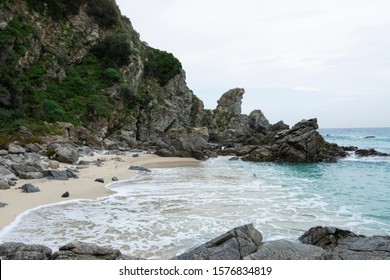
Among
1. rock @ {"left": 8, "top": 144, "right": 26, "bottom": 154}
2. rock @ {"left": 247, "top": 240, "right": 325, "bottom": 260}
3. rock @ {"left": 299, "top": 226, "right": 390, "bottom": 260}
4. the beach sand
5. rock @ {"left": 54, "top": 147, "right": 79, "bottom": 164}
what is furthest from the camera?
rock @ {"left": 54, "top": 147, "right": 79, "bottom": 164}

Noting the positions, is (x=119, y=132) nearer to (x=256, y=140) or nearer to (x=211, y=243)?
(x=256, y=140)

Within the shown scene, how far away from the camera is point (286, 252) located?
21.6ft

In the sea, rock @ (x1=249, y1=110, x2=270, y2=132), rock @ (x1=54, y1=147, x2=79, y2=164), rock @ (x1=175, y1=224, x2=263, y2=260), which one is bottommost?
the sea

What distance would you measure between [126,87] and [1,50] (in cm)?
1566

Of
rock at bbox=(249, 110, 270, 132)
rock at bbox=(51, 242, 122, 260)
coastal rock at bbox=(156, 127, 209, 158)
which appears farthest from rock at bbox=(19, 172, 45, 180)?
rock at bbox=(249, 110, 270, 132)

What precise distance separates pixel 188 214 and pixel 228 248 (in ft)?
14.9

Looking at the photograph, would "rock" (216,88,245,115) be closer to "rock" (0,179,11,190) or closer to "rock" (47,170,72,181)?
"rock" (47,170,72,181)

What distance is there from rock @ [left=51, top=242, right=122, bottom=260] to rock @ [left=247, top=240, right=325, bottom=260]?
2.72 m

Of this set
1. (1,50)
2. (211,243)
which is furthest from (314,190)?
(1,50)

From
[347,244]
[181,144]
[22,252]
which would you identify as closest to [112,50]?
[181,144]

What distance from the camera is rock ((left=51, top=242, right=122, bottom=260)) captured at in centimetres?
593

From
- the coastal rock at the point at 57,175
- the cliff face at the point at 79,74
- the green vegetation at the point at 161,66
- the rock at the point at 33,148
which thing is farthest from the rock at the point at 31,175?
the green vegetation at the point at 161,66

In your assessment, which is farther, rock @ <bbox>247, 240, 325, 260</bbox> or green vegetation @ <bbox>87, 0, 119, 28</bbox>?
green vegetation @ <bbox>87, 0, 119, 28</bbox>

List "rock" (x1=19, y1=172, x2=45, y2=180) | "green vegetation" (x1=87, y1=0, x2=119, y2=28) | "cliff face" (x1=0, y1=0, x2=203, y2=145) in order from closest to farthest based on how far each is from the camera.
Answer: "rock" (x1=19, y1=172, x2=45, y2=180), "cliff face" (x1=0, y1=0, x2=203, y2=145), "green vegetation" (x1=87, y1=0, x2=119, y2=28)
